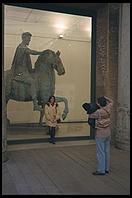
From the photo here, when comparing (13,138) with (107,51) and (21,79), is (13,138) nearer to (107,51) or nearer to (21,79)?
(21,79)

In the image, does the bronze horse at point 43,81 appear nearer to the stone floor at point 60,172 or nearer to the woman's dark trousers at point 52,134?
the woman's dark trousers at point 52,134

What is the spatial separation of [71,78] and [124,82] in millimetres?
2100

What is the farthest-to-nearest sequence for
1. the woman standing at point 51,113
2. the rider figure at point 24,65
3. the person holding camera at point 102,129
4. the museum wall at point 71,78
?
the museum wall at point 71,78, the rider figure at point 24,65, the woman standing at point 51,113, the person holding camera at point 102,129

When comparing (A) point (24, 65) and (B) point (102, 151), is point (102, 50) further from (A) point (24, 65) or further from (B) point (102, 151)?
(B) point (102, 151)

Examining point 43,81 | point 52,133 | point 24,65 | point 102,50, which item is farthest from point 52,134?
point 102,50

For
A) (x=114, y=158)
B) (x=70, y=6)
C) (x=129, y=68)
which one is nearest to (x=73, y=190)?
(x=114, y=158)

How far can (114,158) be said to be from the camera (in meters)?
6.49

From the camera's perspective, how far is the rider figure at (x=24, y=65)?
315 inches

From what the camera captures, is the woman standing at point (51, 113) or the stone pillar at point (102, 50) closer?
the woman standing at point (51, 113)

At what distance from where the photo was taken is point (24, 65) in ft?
26.7

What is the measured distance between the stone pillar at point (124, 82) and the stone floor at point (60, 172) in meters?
0.44

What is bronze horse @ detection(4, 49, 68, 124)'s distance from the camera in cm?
809

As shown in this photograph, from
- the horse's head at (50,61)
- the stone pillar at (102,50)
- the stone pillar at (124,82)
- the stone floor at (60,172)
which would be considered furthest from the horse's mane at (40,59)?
the stone floor at (60,172)

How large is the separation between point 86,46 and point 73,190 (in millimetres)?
5551
